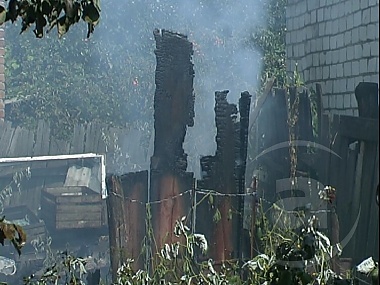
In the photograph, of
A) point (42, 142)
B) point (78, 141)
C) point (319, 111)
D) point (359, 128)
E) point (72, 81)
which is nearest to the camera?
point (359, 128)

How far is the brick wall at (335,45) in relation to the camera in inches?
201

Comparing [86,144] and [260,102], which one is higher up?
[260,102]

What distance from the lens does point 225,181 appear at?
4.08 m

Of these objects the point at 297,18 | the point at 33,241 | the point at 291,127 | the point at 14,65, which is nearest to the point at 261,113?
the point at 291,127

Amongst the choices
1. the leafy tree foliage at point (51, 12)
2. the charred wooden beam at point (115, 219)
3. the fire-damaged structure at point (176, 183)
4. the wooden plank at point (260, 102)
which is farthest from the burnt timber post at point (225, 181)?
the leafy tree foliage at point (51, 12)

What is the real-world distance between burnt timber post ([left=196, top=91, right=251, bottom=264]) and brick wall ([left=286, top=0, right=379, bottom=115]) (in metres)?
1.12

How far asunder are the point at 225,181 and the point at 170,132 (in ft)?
1.31

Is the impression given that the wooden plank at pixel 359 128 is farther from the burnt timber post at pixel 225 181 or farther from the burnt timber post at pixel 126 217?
the burnt timber post at pixel 126 217

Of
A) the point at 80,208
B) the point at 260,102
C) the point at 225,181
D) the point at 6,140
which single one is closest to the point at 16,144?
the point at 6,140

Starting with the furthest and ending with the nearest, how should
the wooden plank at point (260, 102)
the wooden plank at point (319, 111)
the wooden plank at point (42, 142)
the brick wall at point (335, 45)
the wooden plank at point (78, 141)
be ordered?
the wooden plank at point (78, 141), the wooden plank at point (42, 142), the wooden plank at point (260, 102), the brick wall at point (335, 45), the wooden plank at point (319, 111)

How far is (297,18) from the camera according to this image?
20.9 feet

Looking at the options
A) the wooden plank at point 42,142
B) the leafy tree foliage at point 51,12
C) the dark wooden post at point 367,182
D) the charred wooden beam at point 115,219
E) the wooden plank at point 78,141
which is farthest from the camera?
the wooden plank at point 78,141

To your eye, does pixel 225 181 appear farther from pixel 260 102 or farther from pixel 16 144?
pixel 16 144

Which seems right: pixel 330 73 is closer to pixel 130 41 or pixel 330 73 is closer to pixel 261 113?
pixel 261 113
